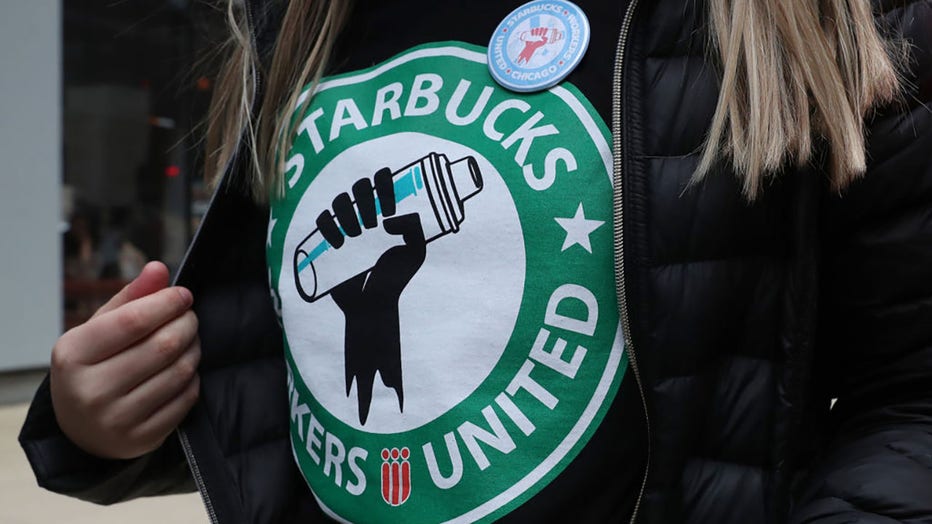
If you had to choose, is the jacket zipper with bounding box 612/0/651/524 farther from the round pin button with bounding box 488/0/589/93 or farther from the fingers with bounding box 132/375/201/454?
the fingers with bounding box 132/375/201/454

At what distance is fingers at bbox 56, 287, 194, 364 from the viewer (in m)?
1.07

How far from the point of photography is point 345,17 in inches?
47.0

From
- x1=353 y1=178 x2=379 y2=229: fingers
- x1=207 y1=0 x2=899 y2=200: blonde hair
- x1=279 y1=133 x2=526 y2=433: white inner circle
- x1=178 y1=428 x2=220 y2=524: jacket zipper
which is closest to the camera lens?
x1=207 y1=0 x2=899 y2=200: blonde hair

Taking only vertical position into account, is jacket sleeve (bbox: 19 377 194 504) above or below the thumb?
below

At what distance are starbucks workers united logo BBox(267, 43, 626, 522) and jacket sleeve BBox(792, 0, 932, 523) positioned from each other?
23 cm

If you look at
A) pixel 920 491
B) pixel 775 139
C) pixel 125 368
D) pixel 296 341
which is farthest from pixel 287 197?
pixel 920 491

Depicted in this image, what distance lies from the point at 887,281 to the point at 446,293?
45cm

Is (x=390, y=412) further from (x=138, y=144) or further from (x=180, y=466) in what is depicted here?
(x=138, y=144)

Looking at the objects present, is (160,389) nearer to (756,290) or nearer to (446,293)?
(446,293)

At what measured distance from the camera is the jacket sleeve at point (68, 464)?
3.89 feet

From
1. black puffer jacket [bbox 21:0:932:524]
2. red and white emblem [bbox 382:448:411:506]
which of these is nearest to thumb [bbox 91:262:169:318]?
red and white emblem [bbox 382:448:411:506]

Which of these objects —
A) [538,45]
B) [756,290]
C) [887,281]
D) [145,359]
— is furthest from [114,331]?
[887,281]

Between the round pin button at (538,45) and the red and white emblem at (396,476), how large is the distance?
42 centimetres

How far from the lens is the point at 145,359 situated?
1.09m
